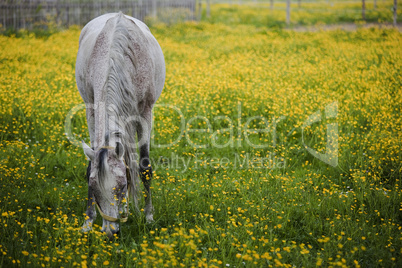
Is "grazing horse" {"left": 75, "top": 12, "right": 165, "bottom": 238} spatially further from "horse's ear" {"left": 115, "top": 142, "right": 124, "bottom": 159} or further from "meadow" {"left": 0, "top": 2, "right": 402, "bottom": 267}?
"meadow" {"left": 0, "top": 2, "right": 402, "bottom": 267}

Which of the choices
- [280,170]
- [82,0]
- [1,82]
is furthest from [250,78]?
[82,0]

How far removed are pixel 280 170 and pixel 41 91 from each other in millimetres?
4965

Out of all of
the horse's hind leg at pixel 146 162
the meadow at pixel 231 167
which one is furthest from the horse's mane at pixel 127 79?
the meadow at pixel 231 167

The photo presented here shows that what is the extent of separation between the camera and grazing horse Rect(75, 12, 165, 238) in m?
2.70

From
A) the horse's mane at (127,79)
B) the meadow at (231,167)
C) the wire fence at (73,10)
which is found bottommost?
the meadow at (231,167)

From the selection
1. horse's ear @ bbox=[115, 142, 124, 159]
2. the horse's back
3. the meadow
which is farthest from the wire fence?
horse's ear @ bbox=[115, 142, 124, 159]

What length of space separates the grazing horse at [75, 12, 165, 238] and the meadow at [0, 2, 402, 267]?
334 mm

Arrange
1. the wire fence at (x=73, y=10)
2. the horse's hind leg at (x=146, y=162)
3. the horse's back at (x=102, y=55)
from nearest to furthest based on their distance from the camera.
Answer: the horse's back at (x=102, y=55), the horse's hind leg at (x=146, y=162), the wire fence at (x=73, y=10)

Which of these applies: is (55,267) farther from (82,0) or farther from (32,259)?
(82,0)

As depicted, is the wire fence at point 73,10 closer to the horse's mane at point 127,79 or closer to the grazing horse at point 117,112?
the grazing horse at point 117,112

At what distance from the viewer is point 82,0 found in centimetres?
1424

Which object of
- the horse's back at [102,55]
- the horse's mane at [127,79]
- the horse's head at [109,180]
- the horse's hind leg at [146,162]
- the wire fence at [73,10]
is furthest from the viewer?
the wire fence at [73,10]

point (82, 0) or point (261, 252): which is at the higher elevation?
point (82, 0)

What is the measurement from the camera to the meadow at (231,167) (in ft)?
9.73
